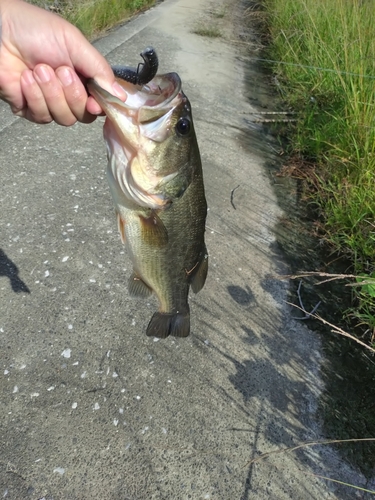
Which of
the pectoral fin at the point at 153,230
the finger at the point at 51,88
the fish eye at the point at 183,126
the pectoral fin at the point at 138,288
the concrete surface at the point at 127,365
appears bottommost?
the concrete surface at the point at 127,365

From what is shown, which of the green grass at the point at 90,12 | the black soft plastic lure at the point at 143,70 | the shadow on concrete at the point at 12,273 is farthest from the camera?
the green grass at the point at 90,12

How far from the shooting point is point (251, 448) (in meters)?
2.14

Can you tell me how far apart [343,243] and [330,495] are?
1.89 m

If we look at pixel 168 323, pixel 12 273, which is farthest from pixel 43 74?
pixel 12 273

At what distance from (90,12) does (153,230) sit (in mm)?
6028

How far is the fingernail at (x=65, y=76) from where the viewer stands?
1521mm

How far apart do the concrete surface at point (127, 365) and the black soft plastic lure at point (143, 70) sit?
58.1 inches

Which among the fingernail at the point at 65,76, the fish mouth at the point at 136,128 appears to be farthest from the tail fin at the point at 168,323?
the fingernail at the point at 65,76

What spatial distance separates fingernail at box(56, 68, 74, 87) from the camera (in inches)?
59.9

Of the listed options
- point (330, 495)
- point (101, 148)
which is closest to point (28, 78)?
point (330, 495)

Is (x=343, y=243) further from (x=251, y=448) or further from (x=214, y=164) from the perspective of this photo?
(x=251, y=448)

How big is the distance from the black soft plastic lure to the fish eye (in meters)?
0.17

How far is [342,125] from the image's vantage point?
3.99m

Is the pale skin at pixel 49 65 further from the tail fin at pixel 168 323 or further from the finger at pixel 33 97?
the tail fin at pixel 168 323
